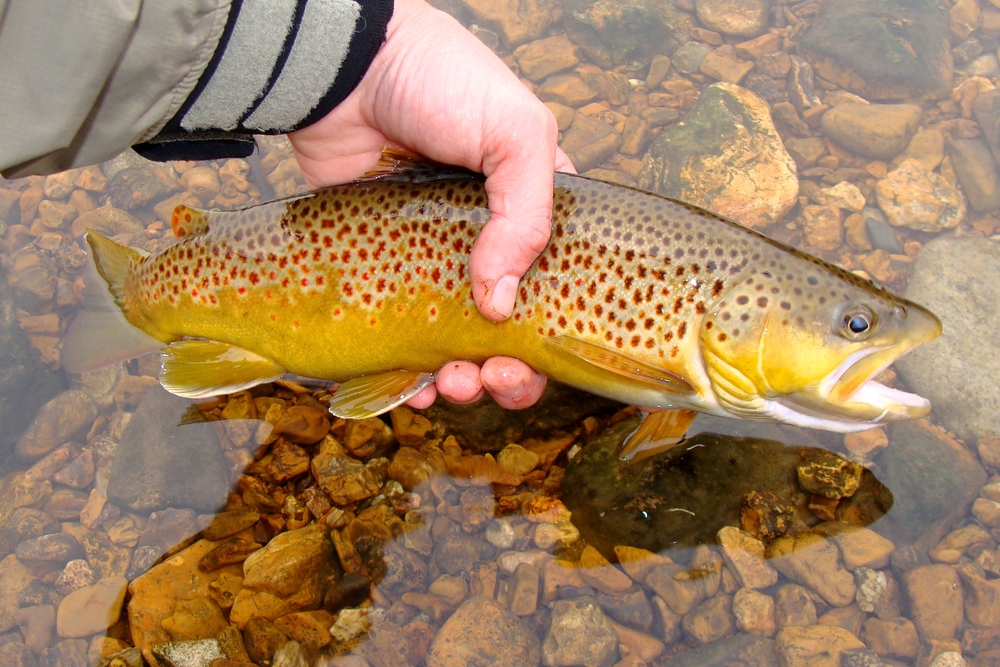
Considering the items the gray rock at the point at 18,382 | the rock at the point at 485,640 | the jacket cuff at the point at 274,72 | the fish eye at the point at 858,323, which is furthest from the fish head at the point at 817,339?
the gray rock at the point at 18,382

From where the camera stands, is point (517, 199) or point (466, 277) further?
point (466, 277)

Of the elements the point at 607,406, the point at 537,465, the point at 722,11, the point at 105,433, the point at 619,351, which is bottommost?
the point at 105,433

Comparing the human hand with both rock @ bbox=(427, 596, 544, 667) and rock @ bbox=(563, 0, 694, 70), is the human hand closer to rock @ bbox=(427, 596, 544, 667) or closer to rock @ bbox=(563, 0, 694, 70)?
rock @ bbox=(427, 596, 544, 667)

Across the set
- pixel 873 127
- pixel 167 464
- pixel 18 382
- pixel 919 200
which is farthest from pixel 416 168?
pixel 873 127

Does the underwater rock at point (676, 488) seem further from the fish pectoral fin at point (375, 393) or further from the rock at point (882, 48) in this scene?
the rock at point (882, 48)

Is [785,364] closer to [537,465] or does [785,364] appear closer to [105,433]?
[537,465]

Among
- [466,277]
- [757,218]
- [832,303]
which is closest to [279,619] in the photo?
[466,277]

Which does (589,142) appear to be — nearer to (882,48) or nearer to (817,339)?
(882,48)
